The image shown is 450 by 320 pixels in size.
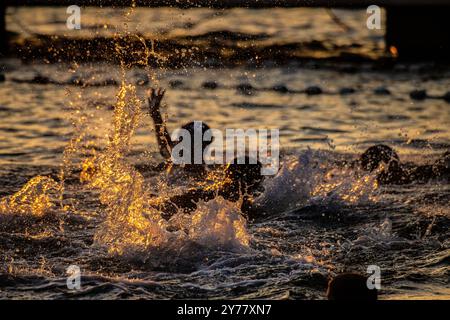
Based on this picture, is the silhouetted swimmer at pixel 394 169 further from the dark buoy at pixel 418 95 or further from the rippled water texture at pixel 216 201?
the dark buoy at pixel 418 95

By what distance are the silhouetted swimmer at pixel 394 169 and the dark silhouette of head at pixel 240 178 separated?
1.42 meters

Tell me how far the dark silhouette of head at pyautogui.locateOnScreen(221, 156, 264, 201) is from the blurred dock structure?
9.26 m

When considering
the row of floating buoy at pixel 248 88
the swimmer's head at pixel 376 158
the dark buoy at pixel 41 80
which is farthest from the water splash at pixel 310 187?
the dark buoy at pixel 41 80

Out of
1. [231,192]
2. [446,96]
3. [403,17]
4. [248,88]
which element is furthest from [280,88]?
[231,192]

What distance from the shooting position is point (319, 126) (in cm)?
1148

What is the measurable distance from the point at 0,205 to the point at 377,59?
34.6ft

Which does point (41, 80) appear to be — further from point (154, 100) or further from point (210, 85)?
point (154, 100)

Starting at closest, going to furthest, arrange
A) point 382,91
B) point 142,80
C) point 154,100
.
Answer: point 154,100 < point 382,91 < point 142,80

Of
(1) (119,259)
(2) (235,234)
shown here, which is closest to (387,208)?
(2) (235,234)

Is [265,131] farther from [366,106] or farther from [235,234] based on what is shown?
[235,234]

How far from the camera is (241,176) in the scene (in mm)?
7426

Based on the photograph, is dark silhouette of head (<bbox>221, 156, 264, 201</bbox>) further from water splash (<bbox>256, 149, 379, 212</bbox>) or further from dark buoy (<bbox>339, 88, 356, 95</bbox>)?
dark buoy (<bbox>339, 88, 356, 95</bbox>)

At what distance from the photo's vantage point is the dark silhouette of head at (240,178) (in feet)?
24.0

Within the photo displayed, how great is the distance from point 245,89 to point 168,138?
6.20 m
